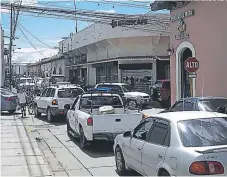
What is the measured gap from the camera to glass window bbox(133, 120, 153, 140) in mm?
6703

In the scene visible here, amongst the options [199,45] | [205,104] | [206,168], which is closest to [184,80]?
[199,45]

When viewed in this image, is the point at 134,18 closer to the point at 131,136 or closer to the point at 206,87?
the point at 206,87

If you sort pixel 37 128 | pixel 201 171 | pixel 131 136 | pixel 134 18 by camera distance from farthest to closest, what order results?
pixel 134 18 < pixel 37 128 < pixel 131 136 < pixel 201 171

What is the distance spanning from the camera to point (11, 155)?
9.55 meters

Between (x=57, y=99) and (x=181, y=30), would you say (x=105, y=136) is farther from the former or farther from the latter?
(x=181, y=30)

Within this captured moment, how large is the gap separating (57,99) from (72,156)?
7.93 metres

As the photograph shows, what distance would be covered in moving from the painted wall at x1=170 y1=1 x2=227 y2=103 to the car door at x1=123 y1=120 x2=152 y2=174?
9.23 meters

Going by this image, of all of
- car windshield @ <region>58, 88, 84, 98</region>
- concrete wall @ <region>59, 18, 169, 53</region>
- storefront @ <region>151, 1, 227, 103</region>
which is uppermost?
concrete wall @ <region>59, 18, 169, 53</region>

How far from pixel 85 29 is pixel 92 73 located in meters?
5.62

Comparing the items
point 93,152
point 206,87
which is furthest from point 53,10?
point 93,152

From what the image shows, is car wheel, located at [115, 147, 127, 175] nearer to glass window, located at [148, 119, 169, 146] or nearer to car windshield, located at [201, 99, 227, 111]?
glass window, located at [148, 119, 169, 146]

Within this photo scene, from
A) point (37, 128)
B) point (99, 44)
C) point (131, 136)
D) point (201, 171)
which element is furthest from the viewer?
point (99, 44)

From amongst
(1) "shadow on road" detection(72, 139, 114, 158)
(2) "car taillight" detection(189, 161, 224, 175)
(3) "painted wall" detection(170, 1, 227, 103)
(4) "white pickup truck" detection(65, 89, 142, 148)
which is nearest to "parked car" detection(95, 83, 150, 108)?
(3) "painted wall" detection(170, 1, 227, 103)

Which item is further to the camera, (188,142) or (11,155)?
(11,155)
